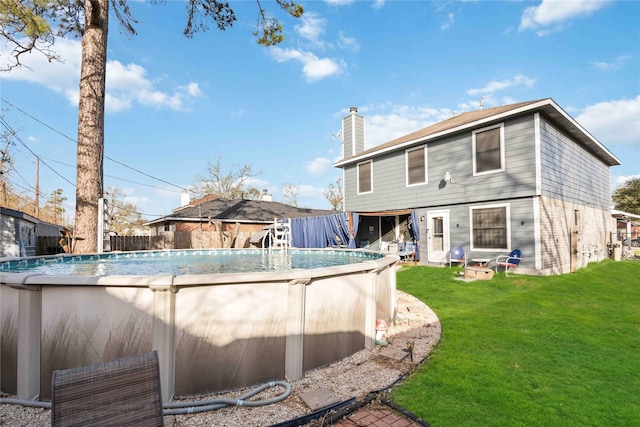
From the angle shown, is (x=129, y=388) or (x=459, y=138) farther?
(x=459, y=138)

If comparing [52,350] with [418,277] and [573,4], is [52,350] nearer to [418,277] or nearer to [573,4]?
[418,277]

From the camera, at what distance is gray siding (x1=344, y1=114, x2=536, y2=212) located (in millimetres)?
9070

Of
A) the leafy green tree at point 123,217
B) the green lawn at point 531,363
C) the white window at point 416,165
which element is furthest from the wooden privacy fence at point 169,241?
the leafy green tree at point 123,217

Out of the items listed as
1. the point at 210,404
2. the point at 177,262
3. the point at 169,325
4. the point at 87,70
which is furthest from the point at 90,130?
the point at 210,404

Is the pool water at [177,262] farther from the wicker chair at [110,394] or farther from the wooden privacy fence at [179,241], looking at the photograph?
the wooden privacy fence at [179,241]

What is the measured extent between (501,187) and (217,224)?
15431 millimetres

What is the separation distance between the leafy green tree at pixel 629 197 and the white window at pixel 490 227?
1115 inches

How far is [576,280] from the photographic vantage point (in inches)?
334

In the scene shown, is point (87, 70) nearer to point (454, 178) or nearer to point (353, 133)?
point (353, 133)

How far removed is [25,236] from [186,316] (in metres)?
14.4

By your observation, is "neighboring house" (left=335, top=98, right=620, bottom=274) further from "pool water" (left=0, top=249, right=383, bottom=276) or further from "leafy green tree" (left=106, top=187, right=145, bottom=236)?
"leafy green tree" (left=106, top=187, right=145, bottom=236)

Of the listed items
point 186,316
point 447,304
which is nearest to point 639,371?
point 447,304

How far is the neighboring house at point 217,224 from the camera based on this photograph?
1698 centimetres

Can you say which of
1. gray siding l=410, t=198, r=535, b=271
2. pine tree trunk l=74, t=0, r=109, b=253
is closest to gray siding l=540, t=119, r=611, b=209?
gray siding l=410, t=198, r=535, b=271
